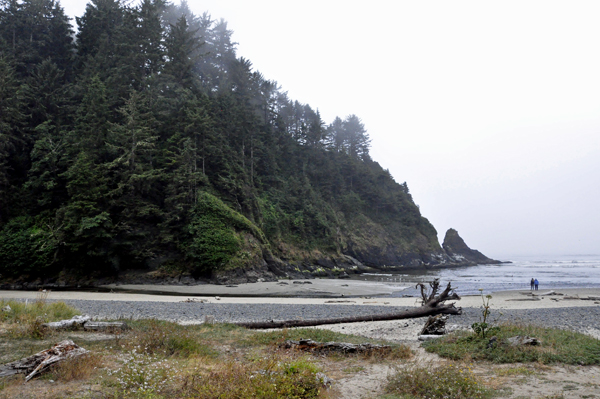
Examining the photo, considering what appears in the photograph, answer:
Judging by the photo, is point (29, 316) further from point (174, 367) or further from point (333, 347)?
point (333, 347)

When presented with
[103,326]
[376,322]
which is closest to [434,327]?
[376,322]

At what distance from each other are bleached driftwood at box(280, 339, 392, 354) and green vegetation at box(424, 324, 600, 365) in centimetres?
147

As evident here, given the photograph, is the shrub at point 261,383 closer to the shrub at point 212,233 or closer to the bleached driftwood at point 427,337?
the bleached driftwood at point 427,337

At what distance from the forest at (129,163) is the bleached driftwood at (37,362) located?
79.7 feet

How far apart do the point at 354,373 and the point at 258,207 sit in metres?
35.8

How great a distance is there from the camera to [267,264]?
35.7 m

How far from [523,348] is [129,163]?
3163cm

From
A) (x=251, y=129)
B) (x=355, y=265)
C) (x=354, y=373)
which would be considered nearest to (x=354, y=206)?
(x=355, y=265)

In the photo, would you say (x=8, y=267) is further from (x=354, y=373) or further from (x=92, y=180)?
(x=354, y=373)

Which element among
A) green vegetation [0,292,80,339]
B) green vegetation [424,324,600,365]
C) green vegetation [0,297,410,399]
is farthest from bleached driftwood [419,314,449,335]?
green vegetation [0,292,80,339]

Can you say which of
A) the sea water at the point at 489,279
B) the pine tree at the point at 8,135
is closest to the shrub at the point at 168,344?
the sea water at the point at 489,279

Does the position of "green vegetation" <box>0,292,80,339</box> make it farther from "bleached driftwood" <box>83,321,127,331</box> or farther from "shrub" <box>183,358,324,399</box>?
"shrub" <box>183,358,324,399</box>

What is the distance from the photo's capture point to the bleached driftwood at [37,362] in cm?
538

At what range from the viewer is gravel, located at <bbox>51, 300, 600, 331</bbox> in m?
13.6
